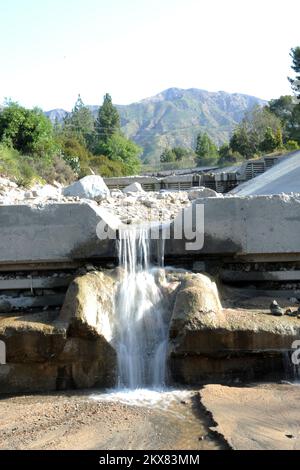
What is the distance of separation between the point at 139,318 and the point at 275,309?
155 cm

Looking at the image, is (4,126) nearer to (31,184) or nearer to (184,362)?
(31,184)

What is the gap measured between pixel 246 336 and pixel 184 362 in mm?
732

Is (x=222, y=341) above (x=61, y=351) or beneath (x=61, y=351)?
above

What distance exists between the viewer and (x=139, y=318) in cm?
621

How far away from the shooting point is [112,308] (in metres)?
6.23

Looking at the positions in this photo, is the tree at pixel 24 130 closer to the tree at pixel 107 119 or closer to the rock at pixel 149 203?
the rock at pixel 149 203

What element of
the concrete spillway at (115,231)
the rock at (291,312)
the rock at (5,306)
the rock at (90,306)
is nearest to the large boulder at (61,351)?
the rock at (90,306)

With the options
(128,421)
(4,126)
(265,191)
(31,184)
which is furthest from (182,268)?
(4,126)

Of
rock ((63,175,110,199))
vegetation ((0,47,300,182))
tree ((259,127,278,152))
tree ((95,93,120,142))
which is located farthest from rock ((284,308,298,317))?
tree ((95,93,120,142))

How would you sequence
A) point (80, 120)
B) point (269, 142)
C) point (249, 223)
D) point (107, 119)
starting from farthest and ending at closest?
point (80, 120) < point (107, 119) < point (269, 142) < point (249, 223)

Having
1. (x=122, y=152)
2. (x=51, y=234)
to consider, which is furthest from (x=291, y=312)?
(x=122, y=152)

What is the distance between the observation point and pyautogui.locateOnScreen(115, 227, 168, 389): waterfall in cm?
587

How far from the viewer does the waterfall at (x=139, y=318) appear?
5.87 m

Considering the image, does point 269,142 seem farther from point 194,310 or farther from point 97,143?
point 194,310
